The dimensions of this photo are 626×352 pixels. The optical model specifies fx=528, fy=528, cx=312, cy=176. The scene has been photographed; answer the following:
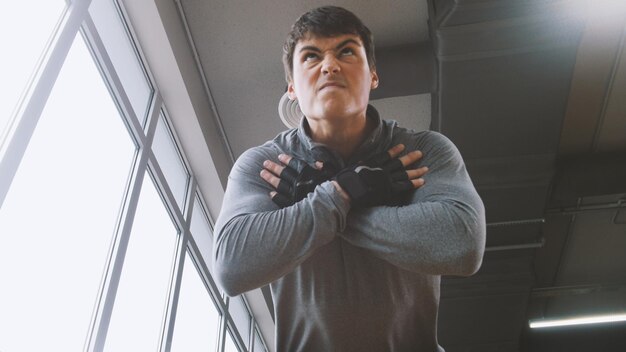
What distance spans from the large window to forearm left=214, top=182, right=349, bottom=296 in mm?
A: 983

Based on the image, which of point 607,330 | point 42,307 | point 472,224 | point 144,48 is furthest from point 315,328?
point 607,330

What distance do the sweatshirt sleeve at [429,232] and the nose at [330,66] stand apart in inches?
15.3

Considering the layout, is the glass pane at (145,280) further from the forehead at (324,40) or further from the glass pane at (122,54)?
the forehead at (324,40)

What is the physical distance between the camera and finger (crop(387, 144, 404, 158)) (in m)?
1.42

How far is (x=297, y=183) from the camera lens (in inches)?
53.9

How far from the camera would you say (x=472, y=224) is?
1.26m

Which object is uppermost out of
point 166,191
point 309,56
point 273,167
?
point 166,191

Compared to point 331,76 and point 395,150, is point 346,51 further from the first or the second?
point 395,150

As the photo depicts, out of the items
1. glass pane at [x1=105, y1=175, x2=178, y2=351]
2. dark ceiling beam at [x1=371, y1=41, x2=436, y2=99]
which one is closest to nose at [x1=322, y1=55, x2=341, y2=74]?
glass pane at [x1=105, y1=175, x2=178, y2=351]

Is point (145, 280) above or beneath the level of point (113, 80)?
beneath

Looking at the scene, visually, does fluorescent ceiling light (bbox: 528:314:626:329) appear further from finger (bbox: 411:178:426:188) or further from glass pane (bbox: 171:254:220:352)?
finger (bbox: 411:178:426:188)

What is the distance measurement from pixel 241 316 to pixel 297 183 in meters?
4.71

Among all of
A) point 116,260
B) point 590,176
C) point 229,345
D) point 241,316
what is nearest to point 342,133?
point 116,260

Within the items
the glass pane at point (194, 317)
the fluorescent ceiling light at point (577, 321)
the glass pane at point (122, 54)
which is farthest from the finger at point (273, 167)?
the fluorescent ceiling light at point (577, 321)
